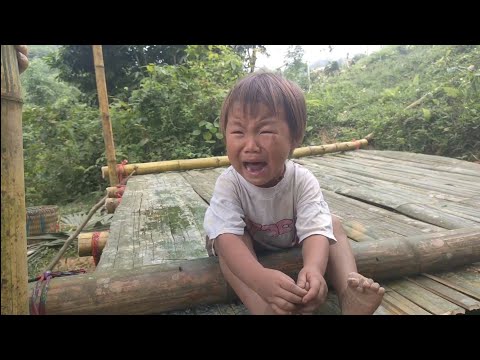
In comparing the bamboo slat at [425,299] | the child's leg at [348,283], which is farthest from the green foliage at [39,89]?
the bamboo slat at [425,299]

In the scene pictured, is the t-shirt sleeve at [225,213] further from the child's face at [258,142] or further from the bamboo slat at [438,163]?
the bamboo slat at [438,163]

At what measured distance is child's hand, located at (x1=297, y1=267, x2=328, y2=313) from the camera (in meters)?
1.20

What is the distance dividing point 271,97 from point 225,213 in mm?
490

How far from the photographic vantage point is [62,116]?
737 cm

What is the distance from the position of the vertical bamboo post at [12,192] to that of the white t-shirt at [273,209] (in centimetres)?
69

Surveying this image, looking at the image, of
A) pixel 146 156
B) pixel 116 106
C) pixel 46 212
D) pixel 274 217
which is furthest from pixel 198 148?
pixel 274 217

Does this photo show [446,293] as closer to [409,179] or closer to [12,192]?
[12,192]

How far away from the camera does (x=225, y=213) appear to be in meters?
→ 1.53

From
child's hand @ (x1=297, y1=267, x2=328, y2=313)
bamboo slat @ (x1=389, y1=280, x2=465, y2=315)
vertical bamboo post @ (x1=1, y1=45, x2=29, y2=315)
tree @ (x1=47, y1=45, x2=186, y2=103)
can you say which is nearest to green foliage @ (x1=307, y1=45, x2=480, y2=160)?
tree @ (x1=47, y1=45, x2=186, y2=103)

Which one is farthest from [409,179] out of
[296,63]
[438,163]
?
[296,63]

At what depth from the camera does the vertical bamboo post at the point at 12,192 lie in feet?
3.05

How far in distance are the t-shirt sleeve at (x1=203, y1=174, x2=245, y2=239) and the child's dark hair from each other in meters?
0.26

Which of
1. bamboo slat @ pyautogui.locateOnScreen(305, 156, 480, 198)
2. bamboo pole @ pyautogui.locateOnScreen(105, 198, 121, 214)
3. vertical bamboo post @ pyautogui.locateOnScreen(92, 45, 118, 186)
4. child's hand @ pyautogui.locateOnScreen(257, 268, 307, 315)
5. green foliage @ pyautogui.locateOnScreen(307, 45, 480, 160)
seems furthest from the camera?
green foliage @ pyautogui.locateOnScreen(307, 45, 480, 160)

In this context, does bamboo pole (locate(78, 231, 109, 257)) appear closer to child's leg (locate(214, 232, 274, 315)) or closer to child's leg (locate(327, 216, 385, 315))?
child's leg (locate(214, 232, 274, 315))
